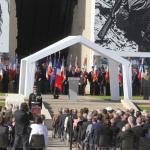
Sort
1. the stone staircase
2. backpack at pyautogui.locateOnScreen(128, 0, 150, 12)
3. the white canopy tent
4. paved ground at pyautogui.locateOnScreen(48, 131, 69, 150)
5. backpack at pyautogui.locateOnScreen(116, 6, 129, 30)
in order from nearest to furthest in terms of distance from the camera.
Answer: paved ground at pyautogui.locateOnScreen(48, 131, 69, 150), the stone staircase, the white canopy tent, backpack at pyautogui.locateOnScreen(116, 6, 129, 30), backpack at pyautogui.locateOnScreen(128, 0, 150, 12)

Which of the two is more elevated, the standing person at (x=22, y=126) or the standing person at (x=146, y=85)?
the standing person at (x=146, y=85)

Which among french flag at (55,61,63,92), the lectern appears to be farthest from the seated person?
french flag at (55,61,63,92)

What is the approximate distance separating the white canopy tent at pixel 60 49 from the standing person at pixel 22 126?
51.9ft

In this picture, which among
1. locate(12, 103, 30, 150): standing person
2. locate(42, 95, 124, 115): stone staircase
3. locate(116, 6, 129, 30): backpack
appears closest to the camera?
locate(12, 103, 30, 150): standing person

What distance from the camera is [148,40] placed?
48.8 meters

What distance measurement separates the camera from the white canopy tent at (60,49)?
36.0 meters

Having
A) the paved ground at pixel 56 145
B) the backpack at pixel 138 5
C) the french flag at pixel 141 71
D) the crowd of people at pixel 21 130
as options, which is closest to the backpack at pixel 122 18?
the backpack at pixel 138 5

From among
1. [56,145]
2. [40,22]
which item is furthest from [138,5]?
[56,145]

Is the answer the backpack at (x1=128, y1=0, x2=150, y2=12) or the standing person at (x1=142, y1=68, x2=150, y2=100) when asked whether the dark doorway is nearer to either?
the backpack at (x1=128, y1=0, x2=150, y2=12)

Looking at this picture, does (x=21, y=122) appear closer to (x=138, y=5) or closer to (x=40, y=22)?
(x=138, y=5)

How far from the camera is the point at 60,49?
36781mm

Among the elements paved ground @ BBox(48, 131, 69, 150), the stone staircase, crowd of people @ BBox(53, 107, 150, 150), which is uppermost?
the stone staircase

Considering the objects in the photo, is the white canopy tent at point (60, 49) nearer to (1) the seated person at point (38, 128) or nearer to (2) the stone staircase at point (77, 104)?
(2) the stone staircase at point (77, 104)

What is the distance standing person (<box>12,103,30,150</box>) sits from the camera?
19.7 m
